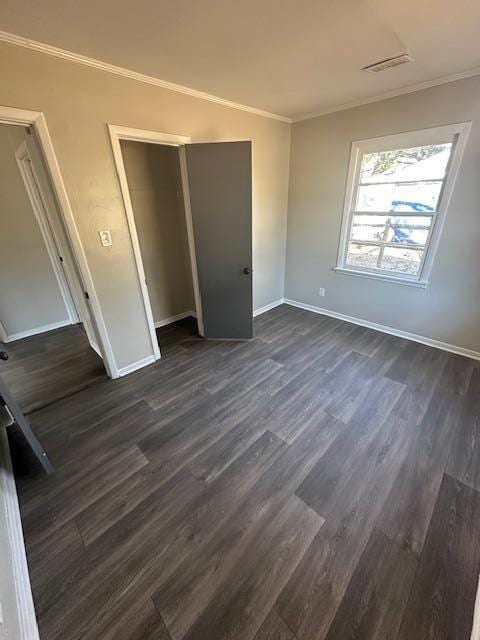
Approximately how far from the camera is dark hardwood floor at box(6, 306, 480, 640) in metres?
1.12

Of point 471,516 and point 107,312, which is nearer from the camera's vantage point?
point 471,516

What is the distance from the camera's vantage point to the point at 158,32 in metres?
1.59

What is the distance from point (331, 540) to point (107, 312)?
241 centimetres

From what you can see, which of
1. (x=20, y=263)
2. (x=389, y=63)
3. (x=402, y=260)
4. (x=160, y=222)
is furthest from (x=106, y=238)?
(x=402, y=260)

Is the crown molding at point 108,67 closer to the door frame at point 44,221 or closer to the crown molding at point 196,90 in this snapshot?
the crown molding at point 196,90

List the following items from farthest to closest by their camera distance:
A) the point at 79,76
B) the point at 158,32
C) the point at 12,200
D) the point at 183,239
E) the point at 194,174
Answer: the point at 183,239
the point at 12,200
the point at 194,174
the point at 79,76
the point at 158,32

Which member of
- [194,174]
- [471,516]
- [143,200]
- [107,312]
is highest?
[194,174]

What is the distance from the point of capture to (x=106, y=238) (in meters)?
2.29

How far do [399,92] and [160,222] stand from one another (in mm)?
3032

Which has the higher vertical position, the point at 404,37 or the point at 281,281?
the point at 404,37

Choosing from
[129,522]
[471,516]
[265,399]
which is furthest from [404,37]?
[129,522]

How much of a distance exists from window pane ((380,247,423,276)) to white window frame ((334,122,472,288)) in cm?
6

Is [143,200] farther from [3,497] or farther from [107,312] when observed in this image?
[3,497]

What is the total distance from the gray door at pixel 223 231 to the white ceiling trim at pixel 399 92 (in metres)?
1.29
